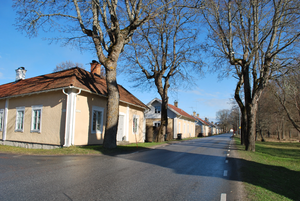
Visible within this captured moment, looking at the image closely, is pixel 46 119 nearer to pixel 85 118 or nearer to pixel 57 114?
pixel 57 114

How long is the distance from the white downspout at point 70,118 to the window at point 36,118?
9.35 ft

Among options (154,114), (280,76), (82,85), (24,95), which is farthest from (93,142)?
(154,114)

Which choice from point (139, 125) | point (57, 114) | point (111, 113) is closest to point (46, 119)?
point (57, 114)

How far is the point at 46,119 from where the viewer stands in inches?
562

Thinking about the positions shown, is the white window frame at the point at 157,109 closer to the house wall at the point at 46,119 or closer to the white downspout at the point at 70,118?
the house wall at the point at 46,119

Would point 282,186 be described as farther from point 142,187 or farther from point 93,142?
point 93,142

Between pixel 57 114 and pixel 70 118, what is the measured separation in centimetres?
129

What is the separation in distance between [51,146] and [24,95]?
4911 millimetres

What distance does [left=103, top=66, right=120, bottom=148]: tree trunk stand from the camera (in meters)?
12.4

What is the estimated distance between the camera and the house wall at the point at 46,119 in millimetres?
13547

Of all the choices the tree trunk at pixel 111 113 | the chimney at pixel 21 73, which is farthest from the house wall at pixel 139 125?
the chimney at pixel 21 73

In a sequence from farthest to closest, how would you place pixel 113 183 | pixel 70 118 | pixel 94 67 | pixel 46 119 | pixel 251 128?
1. pixel 94 67
2. pixel 251 128
3. pixel 46 119
4. pixel 70 118
5. pixel 113 183

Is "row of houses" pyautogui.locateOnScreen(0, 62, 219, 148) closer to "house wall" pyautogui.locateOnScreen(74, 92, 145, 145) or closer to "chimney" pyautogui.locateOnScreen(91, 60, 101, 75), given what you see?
"house wall" pyautogui.locateOnScreen(74, 92, 145, 145)

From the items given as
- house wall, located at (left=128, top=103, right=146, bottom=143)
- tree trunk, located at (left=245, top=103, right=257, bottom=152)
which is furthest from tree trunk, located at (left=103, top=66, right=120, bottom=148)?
tree trunk, located at (left=245, top=103, right=257, bottom=152)
